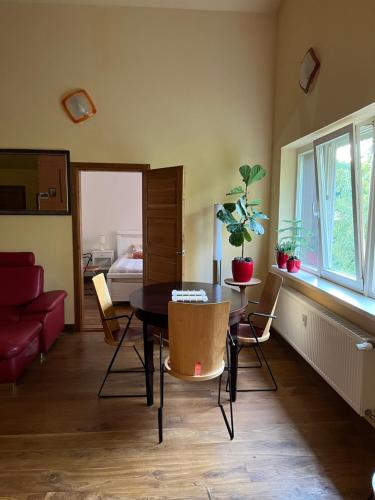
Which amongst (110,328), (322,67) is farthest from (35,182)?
(322,67)

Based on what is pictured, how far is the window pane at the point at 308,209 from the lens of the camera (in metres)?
3.55

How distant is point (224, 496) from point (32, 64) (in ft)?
14.5

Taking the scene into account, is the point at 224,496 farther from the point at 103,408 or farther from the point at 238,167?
the point at 238,167

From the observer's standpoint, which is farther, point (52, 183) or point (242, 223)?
point (52, 183)

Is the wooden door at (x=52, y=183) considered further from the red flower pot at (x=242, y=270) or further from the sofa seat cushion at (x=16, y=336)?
the red flower pot at (x=242, y=270)

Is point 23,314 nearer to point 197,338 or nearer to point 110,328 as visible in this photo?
point 110,328

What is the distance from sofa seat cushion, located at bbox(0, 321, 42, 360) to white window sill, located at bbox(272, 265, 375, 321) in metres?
2.49

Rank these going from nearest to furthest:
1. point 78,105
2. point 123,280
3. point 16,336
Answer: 1. point 16,336
2. point 78,105
3. point 123,280

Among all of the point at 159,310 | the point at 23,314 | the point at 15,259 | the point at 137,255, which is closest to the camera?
the point at 159,310

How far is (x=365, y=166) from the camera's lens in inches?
101

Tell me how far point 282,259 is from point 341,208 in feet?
3.07

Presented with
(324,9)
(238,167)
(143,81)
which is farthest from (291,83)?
(143,81)

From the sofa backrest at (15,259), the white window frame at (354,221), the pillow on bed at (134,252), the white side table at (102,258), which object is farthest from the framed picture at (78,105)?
the white side table at (102,258)

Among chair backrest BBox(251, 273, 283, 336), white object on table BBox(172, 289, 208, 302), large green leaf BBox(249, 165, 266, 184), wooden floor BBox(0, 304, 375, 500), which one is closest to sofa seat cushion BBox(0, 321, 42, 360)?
wooden floor BBox(0, 304, 375, 500)
